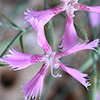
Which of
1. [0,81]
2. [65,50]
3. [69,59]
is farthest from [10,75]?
[65,50]

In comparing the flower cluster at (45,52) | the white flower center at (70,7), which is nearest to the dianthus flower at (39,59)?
the flower cluster at (45,52)

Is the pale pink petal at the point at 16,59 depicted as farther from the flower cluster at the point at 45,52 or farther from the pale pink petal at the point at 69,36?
the pale pink petal at the point at 69,36

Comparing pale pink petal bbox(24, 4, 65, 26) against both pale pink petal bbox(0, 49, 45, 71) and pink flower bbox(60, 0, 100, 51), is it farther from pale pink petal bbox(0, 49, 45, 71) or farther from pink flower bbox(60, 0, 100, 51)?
pale pink petal bbox(0, 49, 45, 71)

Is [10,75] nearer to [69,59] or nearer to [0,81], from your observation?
[0,81]

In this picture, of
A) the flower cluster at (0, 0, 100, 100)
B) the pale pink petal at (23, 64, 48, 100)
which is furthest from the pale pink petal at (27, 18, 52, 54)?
the pale pink petal at (23, 64, 48, 100)

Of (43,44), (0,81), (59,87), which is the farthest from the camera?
(59,87)

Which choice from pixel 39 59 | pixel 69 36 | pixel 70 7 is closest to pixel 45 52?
pixel 39 59

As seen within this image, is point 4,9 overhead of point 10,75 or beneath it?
overhead

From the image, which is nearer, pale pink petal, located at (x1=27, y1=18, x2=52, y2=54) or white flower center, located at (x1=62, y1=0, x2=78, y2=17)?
pale pink petal, located at (x1=27, y1=18, x2=52, y2=54)
